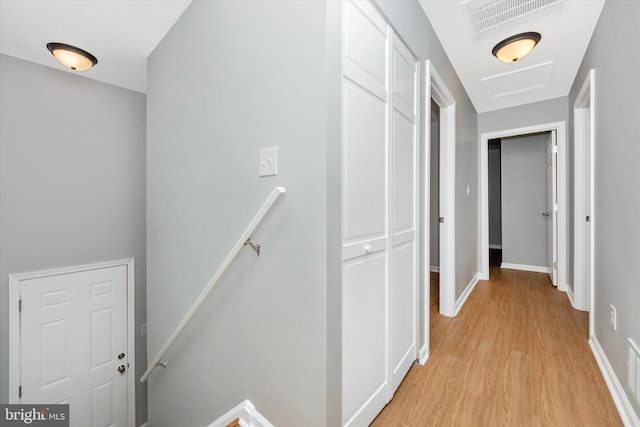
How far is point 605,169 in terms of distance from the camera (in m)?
1.94

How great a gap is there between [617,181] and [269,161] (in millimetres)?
2153

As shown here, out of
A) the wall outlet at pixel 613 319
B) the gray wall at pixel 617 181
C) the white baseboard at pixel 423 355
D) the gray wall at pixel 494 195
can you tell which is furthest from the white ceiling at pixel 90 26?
the gray wall at pixel 494 195

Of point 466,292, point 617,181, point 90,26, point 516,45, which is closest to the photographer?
point 617,181

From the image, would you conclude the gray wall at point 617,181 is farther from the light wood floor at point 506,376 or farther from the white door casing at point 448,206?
the white door casing at point 448,206

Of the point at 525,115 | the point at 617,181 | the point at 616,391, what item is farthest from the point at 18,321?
the point at 525,115

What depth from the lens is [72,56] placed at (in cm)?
218

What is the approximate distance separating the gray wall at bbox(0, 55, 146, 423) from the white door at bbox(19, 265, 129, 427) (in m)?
→ 0.14

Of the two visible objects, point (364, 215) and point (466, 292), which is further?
point (466, 292)

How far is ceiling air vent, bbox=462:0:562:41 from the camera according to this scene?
6.61 ft

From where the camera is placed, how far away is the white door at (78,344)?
7.84ft

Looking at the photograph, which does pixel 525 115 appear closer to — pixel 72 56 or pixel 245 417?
pixel 245 417

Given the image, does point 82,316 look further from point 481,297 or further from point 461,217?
point 481,297

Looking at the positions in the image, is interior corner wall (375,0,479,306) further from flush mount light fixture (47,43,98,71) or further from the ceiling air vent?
flush mount light fixture (47,43,98,71)

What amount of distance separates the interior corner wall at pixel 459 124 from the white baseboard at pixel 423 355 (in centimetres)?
114
